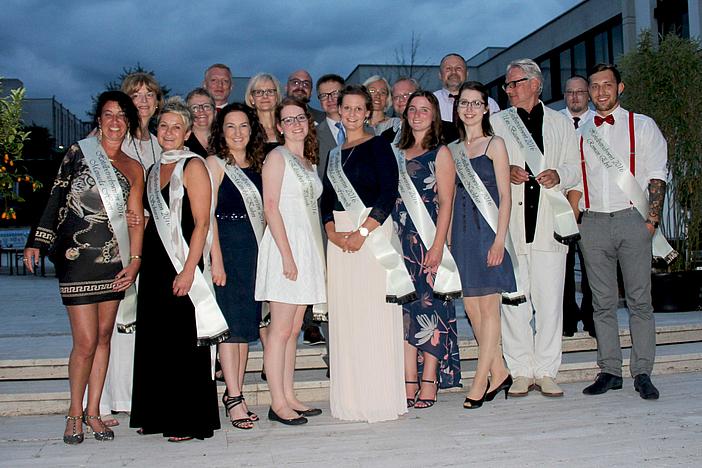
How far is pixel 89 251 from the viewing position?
3.61m

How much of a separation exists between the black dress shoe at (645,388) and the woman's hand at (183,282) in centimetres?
266

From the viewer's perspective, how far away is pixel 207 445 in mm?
3631

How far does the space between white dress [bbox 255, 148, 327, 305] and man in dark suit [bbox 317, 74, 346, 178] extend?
0.99 meters

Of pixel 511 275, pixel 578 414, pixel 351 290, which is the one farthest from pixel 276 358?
pixel 578 414

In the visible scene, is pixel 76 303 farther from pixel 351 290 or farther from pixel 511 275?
pixel 511 275

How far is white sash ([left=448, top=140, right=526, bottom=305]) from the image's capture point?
4102 millimetres

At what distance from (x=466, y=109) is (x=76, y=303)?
226 centimetres

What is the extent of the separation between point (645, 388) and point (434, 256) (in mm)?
1526

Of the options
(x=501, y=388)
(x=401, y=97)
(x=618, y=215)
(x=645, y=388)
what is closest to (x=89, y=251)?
(x=401, y=97)

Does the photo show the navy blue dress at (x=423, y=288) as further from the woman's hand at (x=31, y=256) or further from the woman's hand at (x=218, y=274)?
the woman's hand at (x=31, y=256)

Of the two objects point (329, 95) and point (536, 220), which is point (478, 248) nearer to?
point (536, 220)

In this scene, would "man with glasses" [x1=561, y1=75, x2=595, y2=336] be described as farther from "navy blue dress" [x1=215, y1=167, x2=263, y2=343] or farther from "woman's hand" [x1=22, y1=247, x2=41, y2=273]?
"woman's hand" [x1=22, y1=247, x2=41, y2=273]

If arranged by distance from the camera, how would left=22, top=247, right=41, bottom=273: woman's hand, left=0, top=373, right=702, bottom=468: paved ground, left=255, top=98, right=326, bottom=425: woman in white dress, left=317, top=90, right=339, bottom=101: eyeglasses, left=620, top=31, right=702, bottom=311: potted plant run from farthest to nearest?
1. left=620, top=31, right=702, bottom=311: potted plant
2. left=317, top=90, right=339, bottom=101: eyeglasses
3. left=255, top=98, right=326, bottom=425: woman in white dress
4. left=22, top=247, right=41, bottom=273: woman's hand
5. left=0, top=373, right=702, bottom=468: paved ground

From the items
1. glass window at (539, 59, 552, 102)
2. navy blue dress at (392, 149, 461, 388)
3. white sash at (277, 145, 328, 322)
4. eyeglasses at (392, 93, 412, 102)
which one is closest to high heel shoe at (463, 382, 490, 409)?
navy blue dress at (392, 149, 461, 388)
